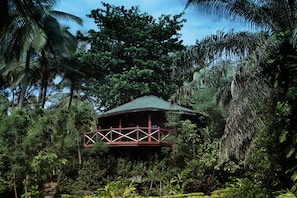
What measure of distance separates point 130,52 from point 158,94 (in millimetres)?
4230

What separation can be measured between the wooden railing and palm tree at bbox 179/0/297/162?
9.81 m

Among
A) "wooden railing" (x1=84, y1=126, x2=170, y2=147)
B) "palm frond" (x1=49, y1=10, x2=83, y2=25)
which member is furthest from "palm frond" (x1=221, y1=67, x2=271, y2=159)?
"palm frond" (x1=49, y1=10, x2=83, y2=25)

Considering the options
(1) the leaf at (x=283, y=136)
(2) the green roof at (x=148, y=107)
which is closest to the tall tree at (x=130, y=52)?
(2) the green roof at (x=148, y=107)

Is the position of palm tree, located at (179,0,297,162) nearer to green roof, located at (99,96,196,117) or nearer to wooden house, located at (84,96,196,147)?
wooden house, located at (84,96,196,147)

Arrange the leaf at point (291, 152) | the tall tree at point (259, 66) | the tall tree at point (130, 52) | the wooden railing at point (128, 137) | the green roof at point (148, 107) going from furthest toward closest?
the tall tree at point (130, 52)
the green roof at point (148, 107)
the wooden railing at point (128, 137)
the tall tree at point (259, 66)
the leaf at point (291, 152)

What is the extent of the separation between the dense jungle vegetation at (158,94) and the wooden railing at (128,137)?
641 mm

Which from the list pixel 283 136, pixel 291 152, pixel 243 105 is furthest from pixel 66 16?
pixel 291 152

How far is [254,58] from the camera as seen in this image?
7.13m

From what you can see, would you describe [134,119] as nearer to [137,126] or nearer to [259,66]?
[137,126]

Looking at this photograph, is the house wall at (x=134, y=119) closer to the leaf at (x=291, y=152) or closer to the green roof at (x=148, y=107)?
the green roof at (x=148, y=107)

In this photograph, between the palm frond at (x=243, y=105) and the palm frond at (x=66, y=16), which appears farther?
the palm frond at (x=66, y=16)

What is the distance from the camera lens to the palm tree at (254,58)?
6.80m

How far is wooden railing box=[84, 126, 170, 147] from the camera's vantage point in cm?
1919

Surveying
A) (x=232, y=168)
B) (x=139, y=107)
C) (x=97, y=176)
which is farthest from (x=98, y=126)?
(x=232, y=168)
